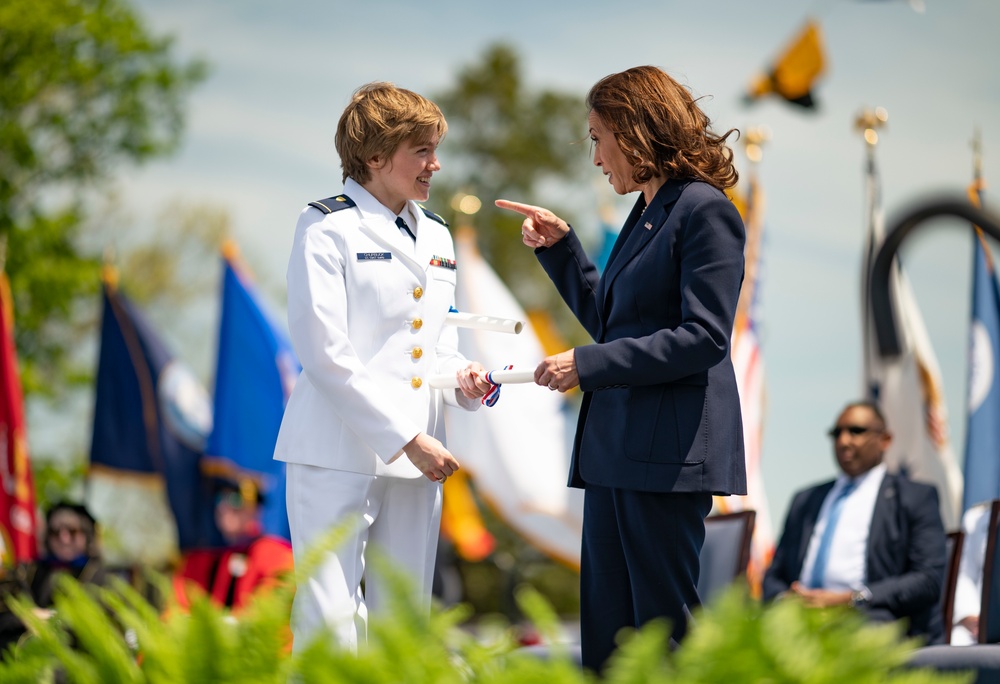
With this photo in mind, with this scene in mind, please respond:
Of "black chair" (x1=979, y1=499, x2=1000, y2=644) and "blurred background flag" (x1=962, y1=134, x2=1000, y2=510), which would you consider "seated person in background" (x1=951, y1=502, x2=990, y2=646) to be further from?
→ "blurred background flag" (x1=962, y1=134, x2=1000, y2=510)

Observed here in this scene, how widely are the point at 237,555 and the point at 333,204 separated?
4.58 meters

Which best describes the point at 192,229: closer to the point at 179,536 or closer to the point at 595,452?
the point at 179,536

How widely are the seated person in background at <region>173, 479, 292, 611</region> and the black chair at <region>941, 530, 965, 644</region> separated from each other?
3.35 m

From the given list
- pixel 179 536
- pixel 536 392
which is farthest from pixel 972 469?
pixel 179 536

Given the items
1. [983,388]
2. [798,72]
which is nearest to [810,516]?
[983,388]

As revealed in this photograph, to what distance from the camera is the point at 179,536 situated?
33.0 ft

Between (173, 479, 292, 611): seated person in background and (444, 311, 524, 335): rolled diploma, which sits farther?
(173, 479, 292, 611): seated person in background

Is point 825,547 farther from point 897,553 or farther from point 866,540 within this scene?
point 897,553

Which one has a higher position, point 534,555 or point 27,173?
point 27,173

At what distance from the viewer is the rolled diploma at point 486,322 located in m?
2.74

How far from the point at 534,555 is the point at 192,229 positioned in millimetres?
8673

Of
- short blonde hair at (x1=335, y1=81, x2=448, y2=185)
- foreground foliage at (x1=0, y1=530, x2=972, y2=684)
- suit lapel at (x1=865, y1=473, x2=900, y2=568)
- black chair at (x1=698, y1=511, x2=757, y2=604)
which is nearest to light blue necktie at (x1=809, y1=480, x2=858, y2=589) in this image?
suit lapel at (x1=865, y1=473, x2=900, y2=568)

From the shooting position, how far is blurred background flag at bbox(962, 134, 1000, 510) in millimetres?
7090

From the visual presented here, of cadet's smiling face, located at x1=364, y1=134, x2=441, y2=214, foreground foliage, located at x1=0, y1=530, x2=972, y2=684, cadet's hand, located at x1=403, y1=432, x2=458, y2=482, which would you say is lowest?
foreground foliage, located at x1=0, y1=530, x2=972, y2=684
